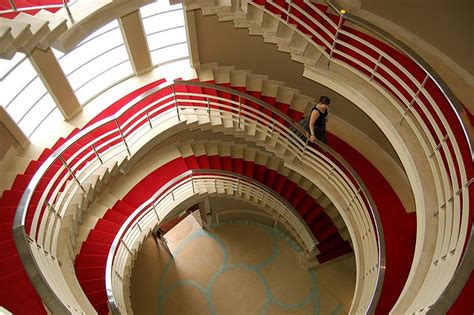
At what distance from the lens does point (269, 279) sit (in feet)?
38.9

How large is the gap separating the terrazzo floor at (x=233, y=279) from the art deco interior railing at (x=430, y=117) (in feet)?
23.3

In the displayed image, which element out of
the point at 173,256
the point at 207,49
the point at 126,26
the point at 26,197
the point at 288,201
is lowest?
the point at 26,197

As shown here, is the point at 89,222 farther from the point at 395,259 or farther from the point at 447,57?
the point at 447,57

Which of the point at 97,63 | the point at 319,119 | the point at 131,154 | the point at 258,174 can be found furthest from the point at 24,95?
the point at 258,174

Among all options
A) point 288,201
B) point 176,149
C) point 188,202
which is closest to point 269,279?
point 288,201

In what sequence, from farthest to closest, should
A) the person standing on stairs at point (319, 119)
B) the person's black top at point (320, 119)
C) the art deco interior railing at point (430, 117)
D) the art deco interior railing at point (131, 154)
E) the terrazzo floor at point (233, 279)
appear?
the terrazzo floor at point (233, 279), the person's black top at point (320, 119), the person standing on stairs at point (319, 119), the art deco interior railing at point (131, 154), the art deco interior railing at point (430, 117)

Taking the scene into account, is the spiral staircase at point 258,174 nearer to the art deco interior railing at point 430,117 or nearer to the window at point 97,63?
the art deco interior railing at point 430,117

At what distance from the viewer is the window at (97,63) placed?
7449 mm

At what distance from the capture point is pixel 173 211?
9.55 metres

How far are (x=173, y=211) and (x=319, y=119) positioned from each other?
471 cm

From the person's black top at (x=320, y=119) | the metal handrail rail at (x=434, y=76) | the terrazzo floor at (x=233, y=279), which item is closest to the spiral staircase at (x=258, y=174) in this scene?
the metal handrail rail at (x=434, y=76)

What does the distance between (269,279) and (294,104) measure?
5.92 meters

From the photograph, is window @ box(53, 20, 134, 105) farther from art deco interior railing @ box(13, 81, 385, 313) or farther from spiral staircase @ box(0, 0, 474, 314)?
art deco interior railing @ box(13, 81, 385, 313)

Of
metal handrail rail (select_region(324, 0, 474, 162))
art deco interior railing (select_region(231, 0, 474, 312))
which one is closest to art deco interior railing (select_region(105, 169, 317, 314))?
art deco interior railing (select_region(231, 0, 474, 312))
